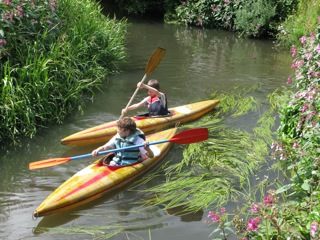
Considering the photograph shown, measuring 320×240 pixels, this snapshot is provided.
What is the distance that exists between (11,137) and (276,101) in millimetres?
4749

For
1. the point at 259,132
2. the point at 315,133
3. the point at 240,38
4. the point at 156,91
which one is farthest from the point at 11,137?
the point at 240,38

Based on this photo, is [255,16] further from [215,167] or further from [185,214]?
[185,214]

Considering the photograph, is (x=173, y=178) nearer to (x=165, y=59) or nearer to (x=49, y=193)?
(x=49, y=193)

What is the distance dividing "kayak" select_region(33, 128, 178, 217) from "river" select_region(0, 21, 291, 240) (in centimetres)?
13

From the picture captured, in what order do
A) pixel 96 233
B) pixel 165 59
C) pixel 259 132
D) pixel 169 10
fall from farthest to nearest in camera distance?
pixel 169 10 < pixel 165 59 < pixel 259 132 < pixel 96 233

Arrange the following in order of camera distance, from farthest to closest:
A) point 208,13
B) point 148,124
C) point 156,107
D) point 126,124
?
point 208,13 → point 156,107 → point 148,124 → point 126,124

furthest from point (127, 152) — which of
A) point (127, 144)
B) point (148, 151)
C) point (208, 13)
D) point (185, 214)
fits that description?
point (208, 13)

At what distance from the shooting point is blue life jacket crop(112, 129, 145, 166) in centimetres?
657

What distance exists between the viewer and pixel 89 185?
5891 millimetres

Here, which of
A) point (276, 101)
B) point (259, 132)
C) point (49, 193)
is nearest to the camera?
point (49, 193)

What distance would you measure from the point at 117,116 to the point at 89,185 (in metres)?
3.15

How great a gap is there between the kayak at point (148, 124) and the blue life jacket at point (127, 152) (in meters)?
1.00

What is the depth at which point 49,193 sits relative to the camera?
6148 millimetres

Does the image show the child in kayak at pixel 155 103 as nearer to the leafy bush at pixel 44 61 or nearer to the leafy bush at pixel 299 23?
the leafy bush at pixel 44 61
